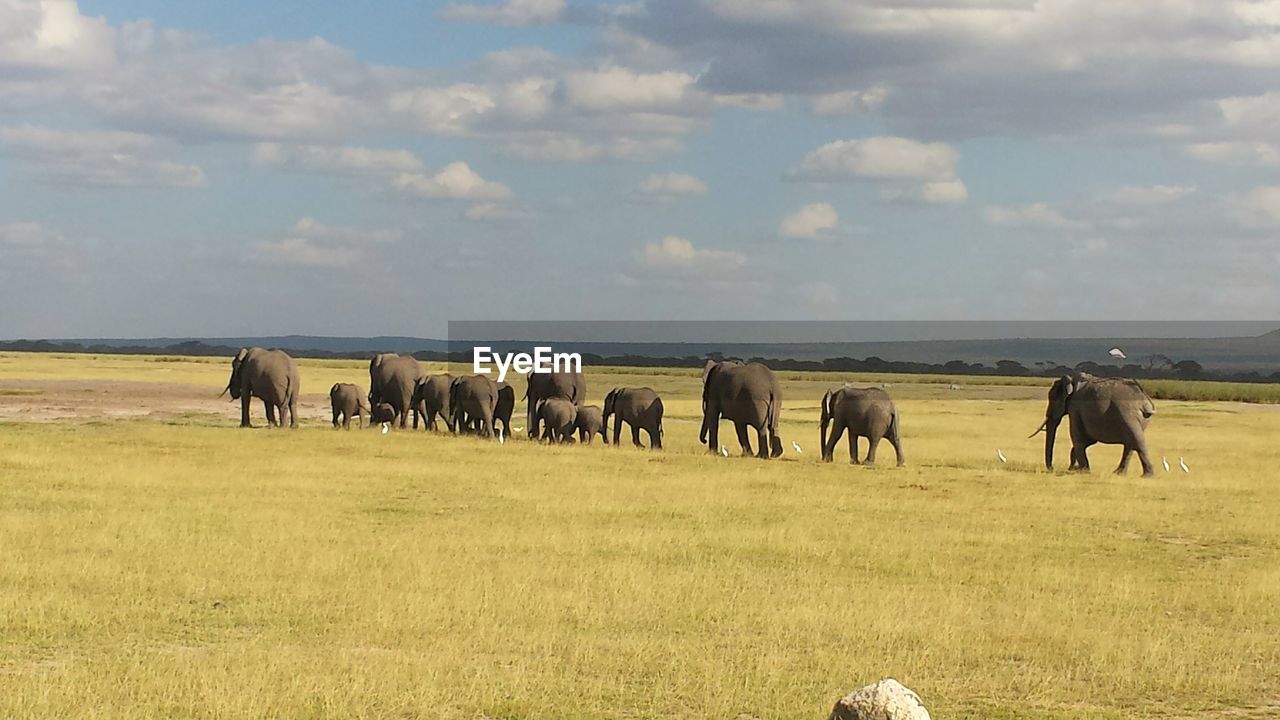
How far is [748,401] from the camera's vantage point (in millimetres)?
39250

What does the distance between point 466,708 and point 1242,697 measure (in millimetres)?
7091

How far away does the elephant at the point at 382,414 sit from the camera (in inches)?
1941

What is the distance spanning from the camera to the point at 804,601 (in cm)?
1786

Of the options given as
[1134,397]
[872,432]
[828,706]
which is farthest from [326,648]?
[1134,397]

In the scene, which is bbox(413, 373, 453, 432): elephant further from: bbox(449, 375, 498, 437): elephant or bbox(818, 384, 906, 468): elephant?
bbox(818, 384, 906, 468): elephant

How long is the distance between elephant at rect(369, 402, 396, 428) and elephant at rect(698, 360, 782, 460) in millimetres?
13348

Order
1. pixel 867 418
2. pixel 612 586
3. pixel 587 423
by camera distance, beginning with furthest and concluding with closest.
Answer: pixel 587 423, pixel 867 418, pixel 612 586

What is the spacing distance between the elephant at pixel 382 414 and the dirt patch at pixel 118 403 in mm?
5136

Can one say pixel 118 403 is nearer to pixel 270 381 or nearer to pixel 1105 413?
pixel 270 381

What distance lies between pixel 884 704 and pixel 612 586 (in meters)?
9.31

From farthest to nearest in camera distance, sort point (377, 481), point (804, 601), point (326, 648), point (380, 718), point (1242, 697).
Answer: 1. point (377, 481)
2. point (804, 601)
3. point (326, 648)
4. point (1242, 697)
5. point (380, 718)

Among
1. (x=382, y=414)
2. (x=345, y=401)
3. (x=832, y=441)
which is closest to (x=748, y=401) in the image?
(x=832, y=441)

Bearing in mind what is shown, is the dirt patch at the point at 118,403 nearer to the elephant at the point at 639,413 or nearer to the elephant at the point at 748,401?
the elephant at the point at 639,413

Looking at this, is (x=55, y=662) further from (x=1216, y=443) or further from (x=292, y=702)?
(x=1216, y=443)
